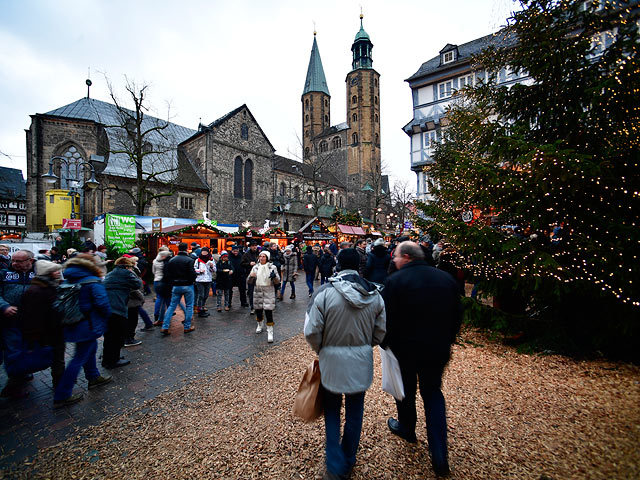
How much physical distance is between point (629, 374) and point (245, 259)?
27.2ft

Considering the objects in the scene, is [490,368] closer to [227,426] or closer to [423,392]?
[423,392]

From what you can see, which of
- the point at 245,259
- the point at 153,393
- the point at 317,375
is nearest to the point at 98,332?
the point at 153,393

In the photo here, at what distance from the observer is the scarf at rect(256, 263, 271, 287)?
231 inches

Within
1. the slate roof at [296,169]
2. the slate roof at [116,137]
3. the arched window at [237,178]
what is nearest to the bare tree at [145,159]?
the slate roof at [116,137]

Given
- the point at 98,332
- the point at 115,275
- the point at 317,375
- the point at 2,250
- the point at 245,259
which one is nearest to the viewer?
the point at 317,375

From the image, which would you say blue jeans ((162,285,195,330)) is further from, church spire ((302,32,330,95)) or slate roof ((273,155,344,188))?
church spire ((302,32,330,95))

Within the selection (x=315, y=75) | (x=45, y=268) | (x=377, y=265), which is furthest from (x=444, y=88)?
(x=315, y=75)

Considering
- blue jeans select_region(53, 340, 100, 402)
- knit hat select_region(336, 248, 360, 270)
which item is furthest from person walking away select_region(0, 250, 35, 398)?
knit hat select_region(336, 248, 360, 270)

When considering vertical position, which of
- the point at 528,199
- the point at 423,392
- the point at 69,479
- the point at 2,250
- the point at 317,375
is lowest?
the point at 69,479

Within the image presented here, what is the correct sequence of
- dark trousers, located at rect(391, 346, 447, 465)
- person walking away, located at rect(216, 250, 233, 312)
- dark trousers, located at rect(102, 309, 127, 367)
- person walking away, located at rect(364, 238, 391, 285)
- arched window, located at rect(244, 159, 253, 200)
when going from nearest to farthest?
dark trousers, located at rect(391, 346, 447, 465) < dark trousers, located at rect(102, 309, 127, 367) < person walking away, located at rect(364, 238, 391, 285) < person walking away, located at rect(216, 250, 233, 312) < arched window, located at rect(244, 159, 253, 200)

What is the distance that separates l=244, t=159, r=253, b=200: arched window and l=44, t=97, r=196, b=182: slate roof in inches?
294

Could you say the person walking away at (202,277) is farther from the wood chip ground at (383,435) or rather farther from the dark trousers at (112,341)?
the wood chip ground at (383,435)

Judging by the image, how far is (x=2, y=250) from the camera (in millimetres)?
5484

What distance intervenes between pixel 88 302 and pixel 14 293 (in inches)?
38.9
